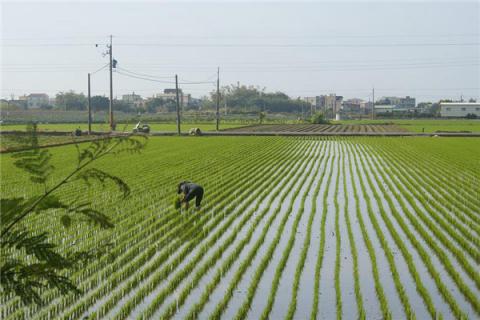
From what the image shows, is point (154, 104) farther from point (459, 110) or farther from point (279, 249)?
point (279, 249)

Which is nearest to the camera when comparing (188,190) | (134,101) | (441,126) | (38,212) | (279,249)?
(38,212)

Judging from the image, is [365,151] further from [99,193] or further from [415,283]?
[415,283]

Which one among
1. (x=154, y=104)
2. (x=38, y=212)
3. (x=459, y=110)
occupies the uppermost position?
(x=154, y=104)

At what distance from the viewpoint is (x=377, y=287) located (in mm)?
6172

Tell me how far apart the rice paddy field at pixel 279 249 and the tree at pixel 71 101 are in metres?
76.5

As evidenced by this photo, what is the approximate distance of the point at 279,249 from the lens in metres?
8.01

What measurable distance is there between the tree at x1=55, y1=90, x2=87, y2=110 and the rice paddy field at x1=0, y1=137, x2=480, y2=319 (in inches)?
3013

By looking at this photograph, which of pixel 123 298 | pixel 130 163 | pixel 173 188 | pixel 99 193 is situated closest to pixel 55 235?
pixel 123 298

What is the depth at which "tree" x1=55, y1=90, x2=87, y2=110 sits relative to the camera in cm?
8996

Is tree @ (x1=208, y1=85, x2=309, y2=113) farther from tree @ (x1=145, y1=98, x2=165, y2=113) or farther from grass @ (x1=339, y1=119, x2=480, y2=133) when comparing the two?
grass @ (x1=339, y1=119, x2=480, y2=133)

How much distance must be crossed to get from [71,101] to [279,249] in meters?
90.4

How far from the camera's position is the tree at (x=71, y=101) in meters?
→ 90.0

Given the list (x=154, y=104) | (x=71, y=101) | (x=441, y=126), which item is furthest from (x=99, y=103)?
(x=441, y=126)

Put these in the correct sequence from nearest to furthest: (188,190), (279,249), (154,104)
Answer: (279,249) < (188,190) < (154,104)
